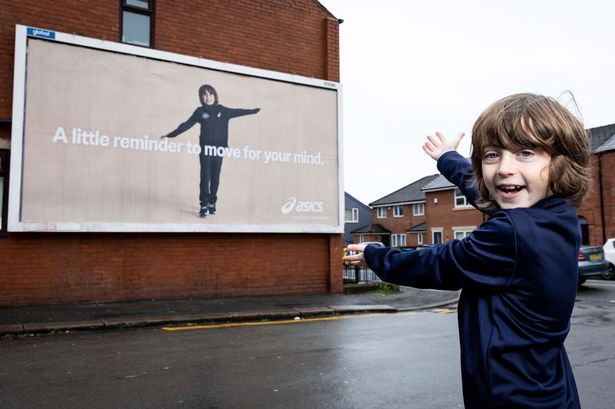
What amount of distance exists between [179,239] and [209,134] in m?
2.52

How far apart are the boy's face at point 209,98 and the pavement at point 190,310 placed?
455cm

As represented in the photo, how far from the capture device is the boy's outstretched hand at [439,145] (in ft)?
7.42

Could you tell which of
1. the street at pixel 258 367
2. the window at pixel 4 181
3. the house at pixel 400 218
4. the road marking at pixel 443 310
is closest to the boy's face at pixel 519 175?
the street at pixel 258 367

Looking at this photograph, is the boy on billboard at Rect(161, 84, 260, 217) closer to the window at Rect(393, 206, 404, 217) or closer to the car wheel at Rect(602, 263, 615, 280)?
the car wheel at Rect(602, 263, 615, 280)

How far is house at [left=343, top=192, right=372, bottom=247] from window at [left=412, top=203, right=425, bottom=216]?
39.4 ft

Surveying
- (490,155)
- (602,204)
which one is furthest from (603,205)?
(490,155)

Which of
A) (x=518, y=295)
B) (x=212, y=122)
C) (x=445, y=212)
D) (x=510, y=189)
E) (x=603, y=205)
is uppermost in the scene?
(x=212, y=122)

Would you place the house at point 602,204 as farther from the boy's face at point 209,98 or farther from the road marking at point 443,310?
the boy's face at point 209,98

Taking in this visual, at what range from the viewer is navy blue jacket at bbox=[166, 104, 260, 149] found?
1175 cm

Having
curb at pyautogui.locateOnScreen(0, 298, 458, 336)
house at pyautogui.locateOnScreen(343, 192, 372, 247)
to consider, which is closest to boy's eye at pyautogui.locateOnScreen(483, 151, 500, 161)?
curb at pyautogui.locateOnScreen(0, 298, 458, 336)

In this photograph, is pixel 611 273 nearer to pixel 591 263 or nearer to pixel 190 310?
pixel 591 263

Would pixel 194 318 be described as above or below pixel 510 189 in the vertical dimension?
below

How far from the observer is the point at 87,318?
28.9 ft

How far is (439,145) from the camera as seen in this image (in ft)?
7.54
